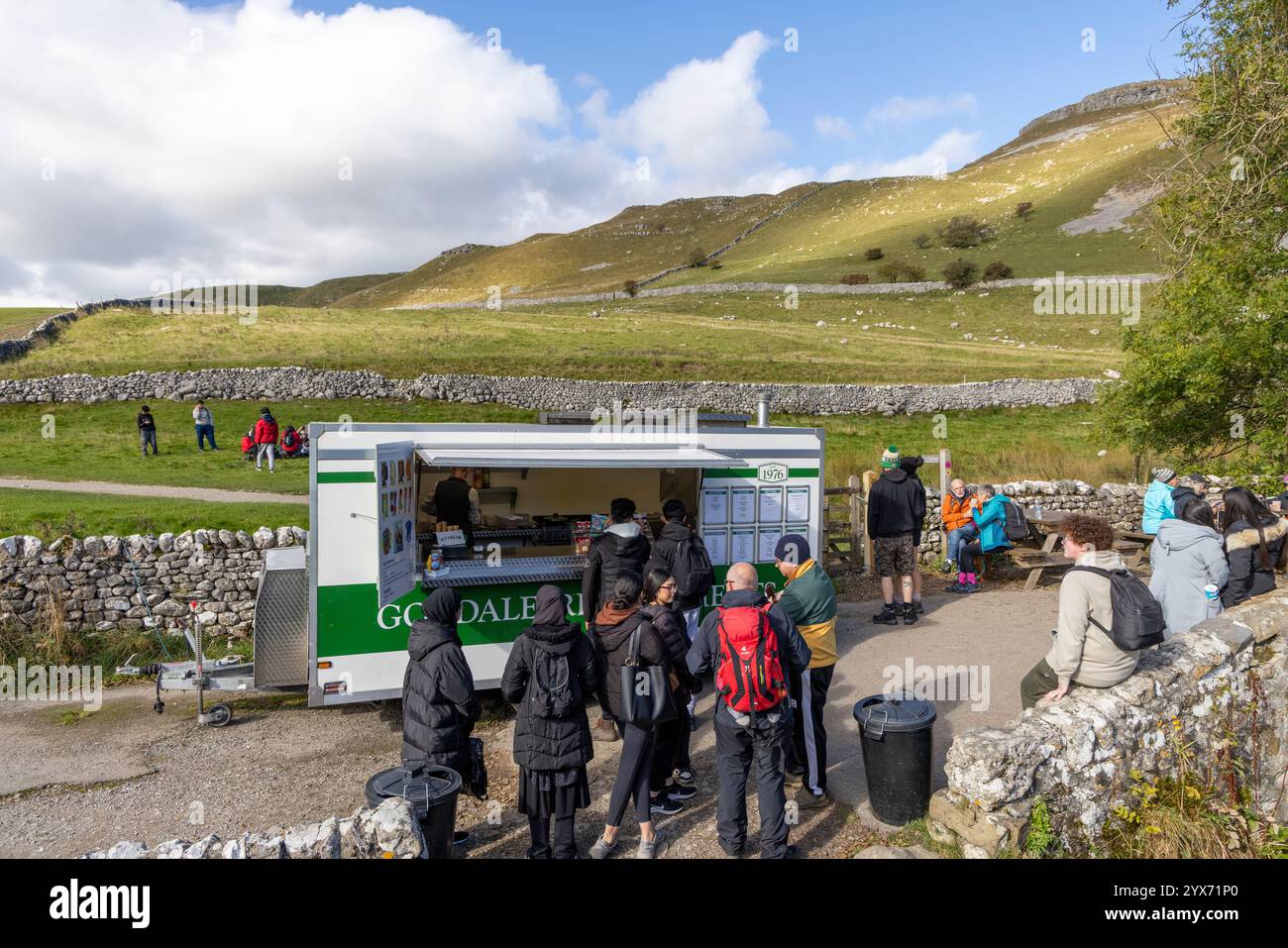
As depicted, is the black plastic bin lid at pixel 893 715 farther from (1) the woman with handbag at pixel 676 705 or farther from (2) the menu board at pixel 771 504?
(2) the menu board at pixel 771 504

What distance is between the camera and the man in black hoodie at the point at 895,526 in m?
9.87

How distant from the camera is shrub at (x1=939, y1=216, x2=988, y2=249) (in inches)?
3465

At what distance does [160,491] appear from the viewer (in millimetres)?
15586

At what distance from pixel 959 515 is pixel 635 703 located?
30.9 feet

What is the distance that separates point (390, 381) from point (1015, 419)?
24099mm

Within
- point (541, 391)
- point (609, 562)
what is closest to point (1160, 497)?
point (609, 562)

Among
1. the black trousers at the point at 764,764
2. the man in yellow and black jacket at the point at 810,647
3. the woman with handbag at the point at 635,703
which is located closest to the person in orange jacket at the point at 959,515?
the man in yellow and black jacket at the point at 810,647

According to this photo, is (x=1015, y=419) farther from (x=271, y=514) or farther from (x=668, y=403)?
(x=271, y=514)

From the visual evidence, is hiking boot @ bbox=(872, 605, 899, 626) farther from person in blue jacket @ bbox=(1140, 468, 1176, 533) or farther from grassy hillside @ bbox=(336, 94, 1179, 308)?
grassy hillside @ bbox=(336, 94, 1179, 308)

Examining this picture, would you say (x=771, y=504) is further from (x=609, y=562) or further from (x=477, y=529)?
(x=477, y=529)

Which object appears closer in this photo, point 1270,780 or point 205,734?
point 1270,780

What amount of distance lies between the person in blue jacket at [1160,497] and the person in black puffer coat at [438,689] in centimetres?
943
